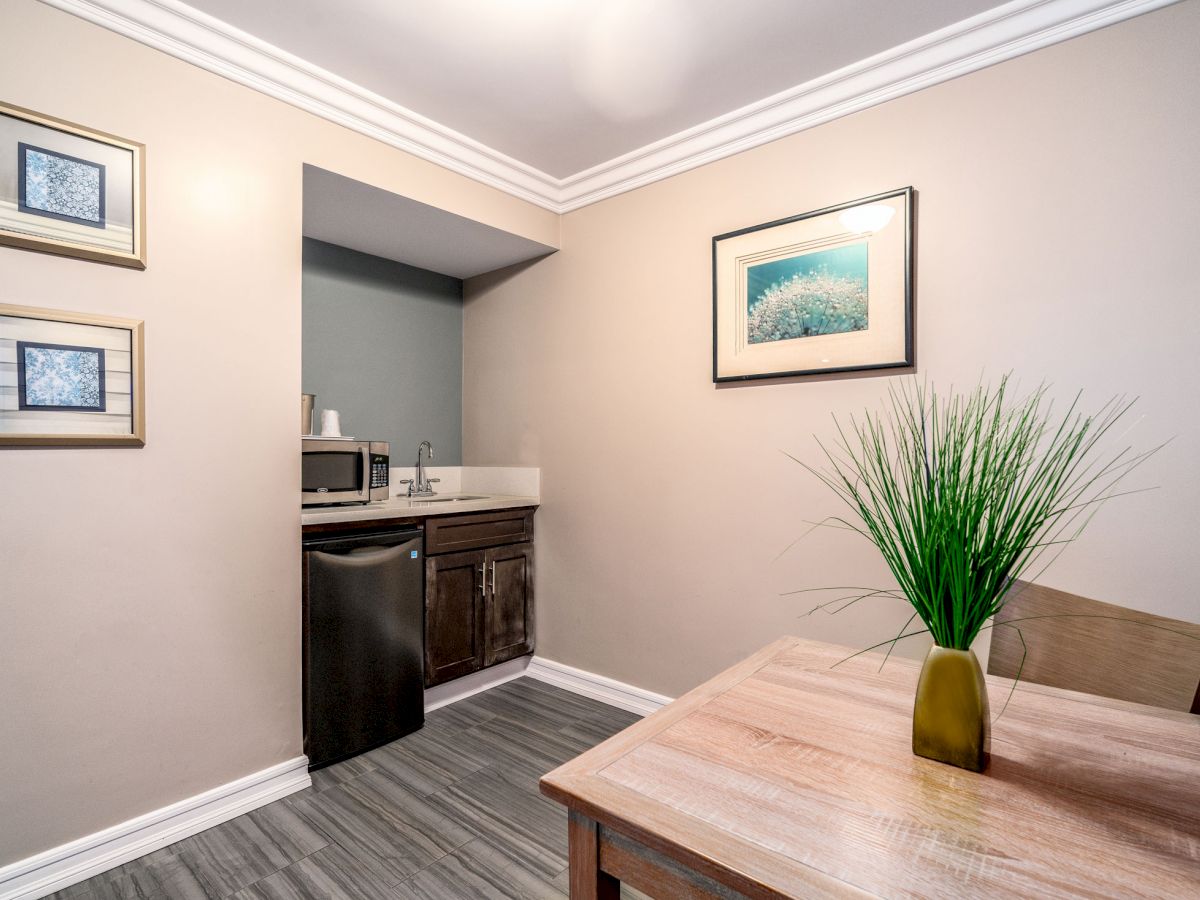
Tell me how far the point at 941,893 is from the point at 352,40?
8.73 feet

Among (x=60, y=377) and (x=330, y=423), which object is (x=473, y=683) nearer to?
(x=330, y=423)

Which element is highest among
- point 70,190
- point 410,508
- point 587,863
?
point 70,190

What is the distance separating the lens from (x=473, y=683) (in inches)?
124

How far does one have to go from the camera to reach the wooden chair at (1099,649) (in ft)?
4.12

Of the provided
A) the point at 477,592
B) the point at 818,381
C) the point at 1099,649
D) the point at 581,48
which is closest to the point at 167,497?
the point at 477,592

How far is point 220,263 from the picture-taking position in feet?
6.86

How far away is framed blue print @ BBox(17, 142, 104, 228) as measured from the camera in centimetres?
173

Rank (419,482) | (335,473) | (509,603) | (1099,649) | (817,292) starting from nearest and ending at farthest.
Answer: (1099,649) → (817,292) → (335,473) → (509,603) → (419,482)

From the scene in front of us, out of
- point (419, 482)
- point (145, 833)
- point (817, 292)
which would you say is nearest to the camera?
point (145, 833)

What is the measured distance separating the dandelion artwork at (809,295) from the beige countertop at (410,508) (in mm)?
1491

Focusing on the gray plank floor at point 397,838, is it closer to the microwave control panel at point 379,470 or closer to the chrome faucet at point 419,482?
the microwave control panel at point 379,470

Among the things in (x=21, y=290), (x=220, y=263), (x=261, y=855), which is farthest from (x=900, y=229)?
(x=261, y=855)

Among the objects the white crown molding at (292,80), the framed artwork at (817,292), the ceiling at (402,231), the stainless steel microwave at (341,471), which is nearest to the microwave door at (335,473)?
the stainless steel microwave at (341,471)

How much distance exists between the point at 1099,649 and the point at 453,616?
240cm
